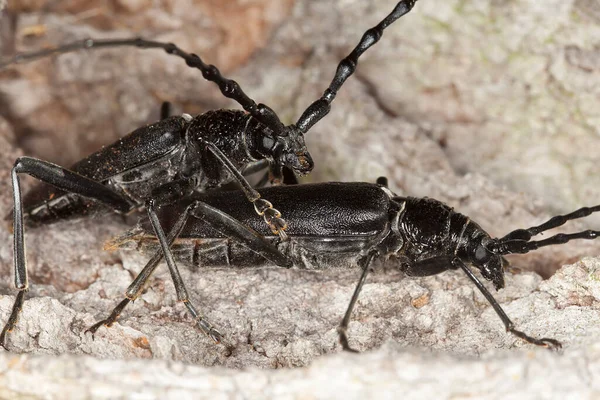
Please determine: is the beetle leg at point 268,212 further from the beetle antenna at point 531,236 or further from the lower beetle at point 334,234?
the beetle antenna at point 531,236

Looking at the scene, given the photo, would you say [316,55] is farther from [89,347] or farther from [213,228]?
[89,347]

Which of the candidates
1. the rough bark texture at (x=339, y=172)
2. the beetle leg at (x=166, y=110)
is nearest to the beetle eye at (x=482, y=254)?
the rough bark texture at (x=339, y=172)

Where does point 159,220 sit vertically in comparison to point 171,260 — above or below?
above

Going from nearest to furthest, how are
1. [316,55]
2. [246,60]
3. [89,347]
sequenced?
[89,347] < [316,55] < [246,60]

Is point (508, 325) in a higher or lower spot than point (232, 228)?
lower

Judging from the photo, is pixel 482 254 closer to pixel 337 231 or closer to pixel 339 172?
pixel 337 231

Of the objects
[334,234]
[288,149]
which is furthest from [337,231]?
[288,149]

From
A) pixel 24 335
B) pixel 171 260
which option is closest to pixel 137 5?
pixel 171 260
